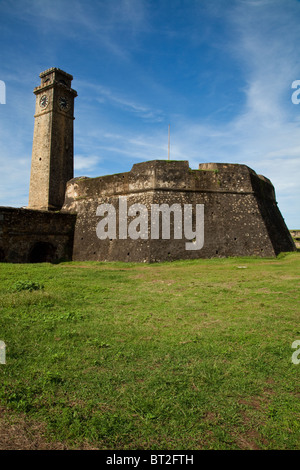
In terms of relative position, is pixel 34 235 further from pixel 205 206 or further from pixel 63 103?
pixel 63 103

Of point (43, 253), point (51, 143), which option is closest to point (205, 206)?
point (43, 253)

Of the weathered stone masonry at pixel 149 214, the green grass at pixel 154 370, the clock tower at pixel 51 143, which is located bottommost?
the green grass at pixel 154 370

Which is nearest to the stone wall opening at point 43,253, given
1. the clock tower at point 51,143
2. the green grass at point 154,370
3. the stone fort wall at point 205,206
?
the stone fort wall at point 205,206

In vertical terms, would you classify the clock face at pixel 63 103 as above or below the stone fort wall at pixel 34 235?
above

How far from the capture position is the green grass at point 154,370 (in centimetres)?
215

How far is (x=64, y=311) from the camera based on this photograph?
4.86m

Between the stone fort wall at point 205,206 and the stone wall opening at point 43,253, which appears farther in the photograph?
the stone wall opening at point 43,253

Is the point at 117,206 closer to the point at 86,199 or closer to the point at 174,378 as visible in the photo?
the point at 86,199

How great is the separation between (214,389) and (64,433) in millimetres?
1333

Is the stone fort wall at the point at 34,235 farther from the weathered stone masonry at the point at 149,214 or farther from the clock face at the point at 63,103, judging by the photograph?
the clock face at the point at 63,103

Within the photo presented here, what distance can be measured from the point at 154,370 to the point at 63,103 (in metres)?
24.7

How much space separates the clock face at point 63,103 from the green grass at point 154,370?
21.3 metres

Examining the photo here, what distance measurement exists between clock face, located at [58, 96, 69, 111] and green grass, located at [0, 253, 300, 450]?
69.9ft

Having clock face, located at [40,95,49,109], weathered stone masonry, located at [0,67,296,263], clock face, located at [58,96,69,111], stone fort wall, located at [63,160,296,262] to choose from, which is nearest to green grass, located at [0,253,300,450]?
stone fort wall, located at [63,160,296,262]
